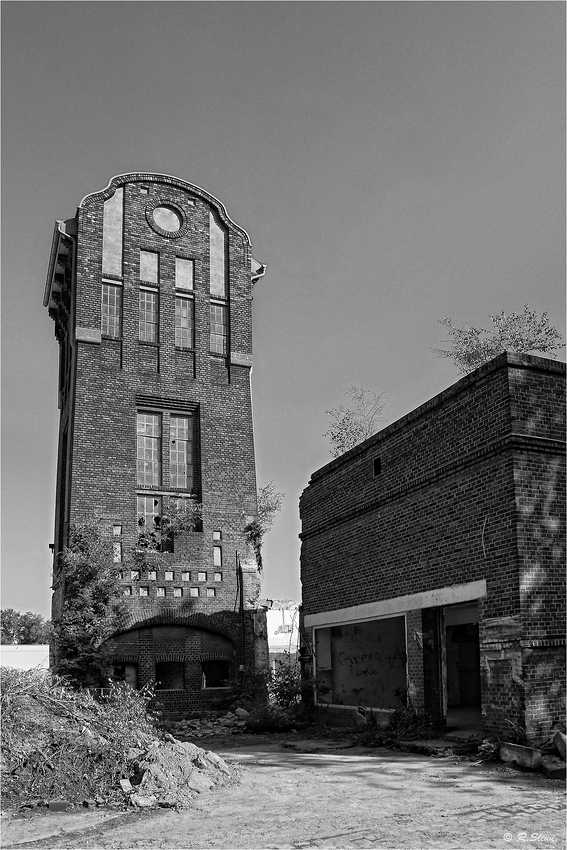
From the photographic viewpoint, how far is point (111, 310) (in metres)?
25.8

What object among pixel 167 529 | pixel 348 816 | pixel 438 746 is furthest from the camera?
pixel 167 529

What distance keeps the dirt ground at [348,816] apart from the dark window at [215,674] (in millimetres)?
11357

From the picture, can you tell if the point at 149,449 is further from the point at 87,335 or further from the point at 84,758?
the point at 84,758

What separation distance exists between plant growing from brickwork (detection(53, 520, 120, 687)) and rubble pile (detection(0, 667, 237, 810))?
9.33 metres

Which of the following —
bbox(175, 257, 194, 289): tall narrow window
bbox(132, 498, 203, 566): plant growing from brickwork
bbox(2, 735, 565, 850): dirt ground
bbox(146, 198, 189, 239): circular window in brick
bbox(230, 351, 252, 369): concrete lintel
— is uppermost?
bbox(146, 198, 189, 239): circular window in brick

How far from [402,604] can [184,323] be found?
13.6 meters

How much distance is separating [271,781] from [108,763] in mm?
2408

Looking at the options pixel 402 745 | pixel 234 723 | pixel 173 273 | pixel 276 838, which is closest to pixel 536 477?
pixel 402 745

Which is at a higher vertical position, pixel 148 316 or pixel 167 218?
pixel 167 218

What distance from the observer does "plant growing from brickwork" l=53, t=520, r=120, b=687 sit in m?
22.1

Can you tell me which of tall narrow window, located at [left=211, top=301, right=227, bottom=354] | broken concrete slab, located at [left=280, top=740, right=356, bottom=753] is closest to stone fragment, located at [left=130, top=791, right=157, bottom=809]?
broken concrete slab, located at [left=280, top=740, right=356, bottom=753]

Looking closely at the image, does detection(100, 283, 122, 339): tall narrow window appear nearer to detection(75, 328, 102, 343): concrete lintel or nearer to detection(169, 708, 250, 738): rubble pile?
detection(75, 328, 102, 343): concrete lintel

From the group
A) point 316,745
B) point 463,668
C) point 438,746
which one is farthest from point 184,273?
point 438,746

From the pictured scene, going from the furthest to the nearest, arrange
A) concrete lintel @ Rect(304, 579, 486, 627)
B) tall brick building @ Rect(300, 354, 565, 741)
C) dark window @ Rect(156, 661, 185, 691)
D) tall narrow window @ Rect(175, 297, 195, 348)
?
tall narrow window @ Rect(175, 297, 195, 348) < dark window @ Rect(156, 661, 185, 691) < concrete lintel @ Rect(304, 579, 486, 627) < tall brick building @ Rect(300, 354, 565, 741)
